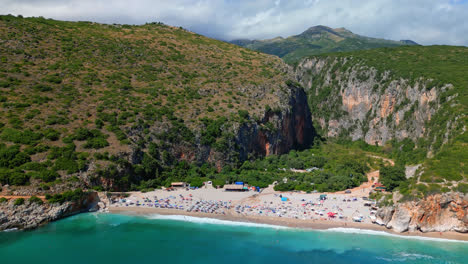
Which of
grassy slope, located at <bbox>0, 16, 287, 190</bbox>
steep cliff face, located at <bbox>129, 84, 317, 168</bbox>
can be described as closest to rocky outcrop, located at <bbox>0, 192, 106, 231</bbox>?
grassy slope, located at <bbox>0, 16, 287, 190</bbox>

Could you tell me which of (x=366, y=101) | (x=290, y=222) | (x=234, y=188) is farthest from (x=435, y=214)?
(x=366, y=101)

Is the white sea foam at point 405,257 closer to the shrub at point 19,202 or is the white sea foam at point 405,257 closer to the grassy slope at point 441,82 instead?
the grassy slope at point 441,82

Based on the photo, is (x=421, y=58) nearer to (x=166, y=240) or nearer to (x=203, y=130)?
(x=203, y=130)

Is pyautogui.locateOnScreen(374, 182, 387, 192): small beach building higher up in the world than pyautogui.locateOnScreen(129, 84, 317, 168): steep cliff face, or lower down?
lower down

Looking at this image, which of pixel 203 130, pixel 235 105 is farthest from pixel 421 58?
pixel 203 130

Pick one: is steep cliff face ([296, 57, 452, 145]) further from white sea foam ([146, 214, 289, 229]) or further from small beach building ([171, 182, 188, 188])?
small beach building ([171, 182, 188, 188])

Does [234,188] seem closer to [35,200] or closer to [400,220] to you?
[400,220]
